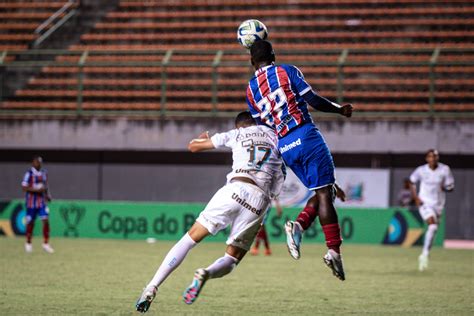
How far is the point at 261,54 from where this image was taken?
8.70 m

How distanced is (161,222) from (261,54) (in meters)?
15.2

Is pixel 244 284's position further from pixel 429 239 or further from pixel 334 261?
pixel 334 261

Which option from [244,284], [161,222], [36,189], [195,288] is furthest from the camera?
[161,222]

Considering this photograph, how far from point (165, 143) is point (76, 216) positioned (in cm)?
287

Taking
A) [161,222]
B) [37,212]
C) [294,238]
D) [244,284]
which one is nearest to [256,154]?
[294,238]

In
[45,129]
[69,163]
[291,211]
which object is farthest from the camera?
[69,163]

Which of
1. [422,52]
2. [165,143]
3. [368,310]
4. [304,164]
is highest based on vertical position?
[422,52]

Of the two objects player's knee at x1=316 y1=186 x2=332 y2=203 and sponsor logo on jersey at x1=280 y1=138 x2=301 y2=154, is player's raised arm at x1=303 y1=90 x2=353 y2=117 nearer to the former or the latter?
sponsor logo on jersey at x1=280 y1=138 x2=301 y2=154

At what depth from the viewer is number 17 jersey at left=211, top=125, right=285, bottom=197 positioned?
863 cm

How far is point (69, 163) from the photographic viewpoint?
86.5ft

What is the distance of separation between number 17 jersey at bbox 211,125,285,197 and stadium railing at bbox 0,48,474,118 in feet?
48.3

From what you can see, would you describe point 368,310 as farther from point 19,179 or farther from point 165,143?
point 19,179

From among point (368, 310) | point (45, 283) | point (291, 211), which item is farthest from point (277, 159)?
point (291, 211)

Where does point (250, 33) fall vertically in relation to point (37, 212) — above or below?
above
